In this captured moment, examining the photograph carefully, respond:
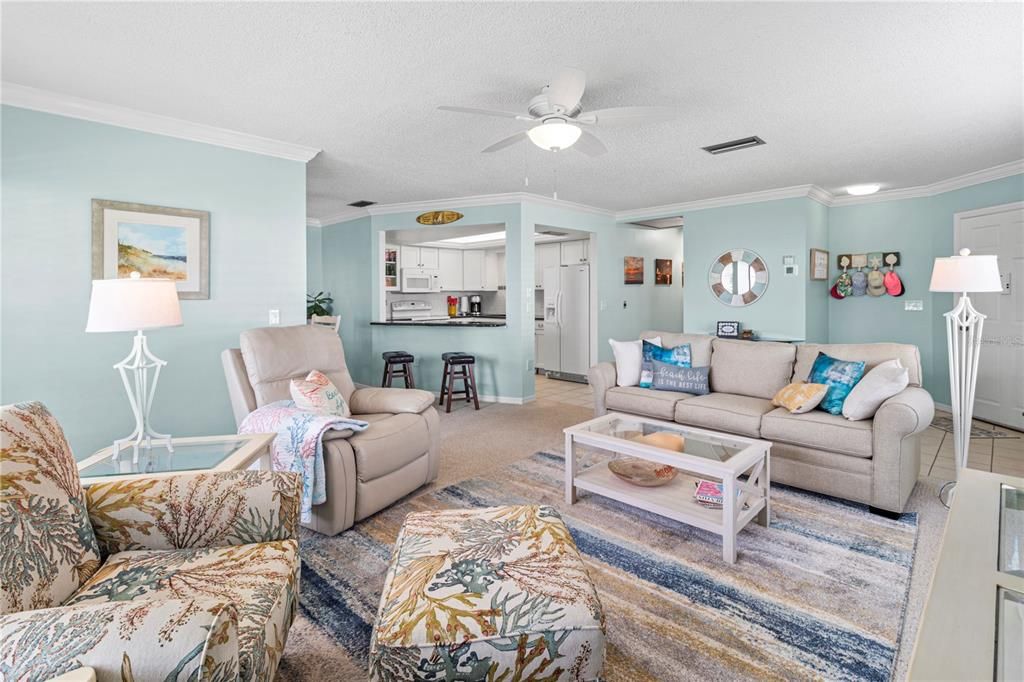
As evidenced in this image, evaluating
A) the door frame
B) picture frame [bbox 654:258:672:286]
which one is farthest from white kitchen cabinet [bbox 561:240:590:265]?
the door frame

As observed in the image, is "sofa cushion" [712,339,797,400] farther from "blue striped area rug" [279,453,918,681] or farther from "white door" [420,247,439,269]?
"white door" [420,247,439,269]

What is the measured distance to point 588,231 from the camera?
22.2 ft

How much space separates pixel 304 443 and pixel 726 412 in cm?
273

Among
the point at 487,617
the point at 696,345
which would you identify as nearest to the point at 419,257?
the point at 696,345

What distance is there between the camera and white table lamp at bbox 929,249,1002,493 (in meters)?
3.01

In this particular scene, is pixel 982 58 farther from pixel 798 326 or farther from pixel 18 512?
pixel 18 512

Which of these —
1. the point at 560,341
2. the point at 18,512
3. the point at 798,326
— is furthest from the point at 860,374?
the point at 560,341

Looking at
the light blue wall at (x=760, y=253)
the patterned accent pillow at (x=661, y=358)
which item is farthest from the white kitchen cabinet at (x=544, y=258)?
the patterned accent pillow at (x=661, y=358)

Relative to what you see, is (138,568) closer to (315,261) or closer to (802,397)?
(802,397)

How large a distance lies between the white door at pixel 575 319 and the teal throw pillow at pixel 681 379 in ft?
9.67

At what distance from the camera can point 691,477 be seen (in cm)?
288

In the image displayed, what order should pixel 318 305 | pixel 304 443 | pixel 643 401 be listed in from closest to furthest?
pixel 304 443 → pixel 643 401 → pixel 318 305

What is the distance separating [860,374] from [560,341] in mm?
4752

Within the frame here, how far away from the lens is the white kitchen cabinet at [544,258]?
800 centimetres
